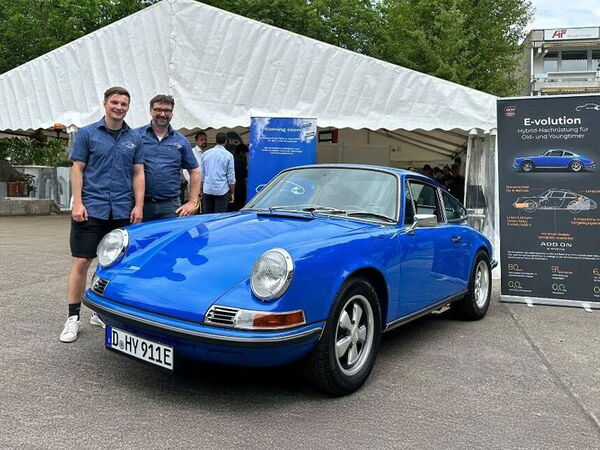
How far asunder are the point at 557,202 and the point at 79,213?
4915 millimetres

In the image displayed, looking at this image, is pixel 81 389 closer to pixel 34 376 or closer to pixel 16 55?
pixel 34 376

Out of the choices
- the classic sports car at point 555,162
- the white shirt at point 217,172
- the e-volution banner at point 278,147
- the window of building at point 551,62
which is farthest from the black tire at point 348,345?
the window of building at point 551,62

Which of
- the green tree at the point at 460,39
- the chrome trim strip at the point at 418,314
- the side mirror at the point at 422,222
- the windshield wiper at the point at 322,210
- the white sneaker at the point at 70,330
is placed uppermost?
the green tree at the point at 460,39

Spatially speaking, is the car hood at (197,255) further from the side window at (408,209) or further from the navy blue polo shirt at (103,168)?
the navy blue polo shirt at (103,168)

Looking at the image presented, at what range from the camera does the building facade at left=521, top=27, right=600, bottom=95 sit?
4519 centimetres

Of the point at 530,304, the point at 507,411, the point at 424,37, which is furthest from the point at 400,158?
the point at 507,411

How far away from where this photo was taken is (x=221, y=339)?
2.66 metres

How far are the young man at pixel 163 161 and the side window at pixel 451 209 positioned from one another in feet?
7.32

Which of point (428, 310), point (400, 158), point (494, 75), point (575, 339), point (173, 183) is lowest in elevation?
point (575, 339)

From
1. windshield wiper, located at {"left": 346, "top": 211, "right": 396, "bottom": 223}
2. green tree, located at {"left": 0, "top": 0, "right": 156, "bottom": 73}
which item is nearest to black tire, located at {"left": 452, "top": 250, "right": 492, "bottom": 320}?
windshield wiper, located at {"left": 346, "top": 211, "right": 396, "bottom": 223}

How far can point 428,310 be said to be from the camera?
13.8 ft

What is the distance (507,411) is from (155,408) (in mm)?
1950

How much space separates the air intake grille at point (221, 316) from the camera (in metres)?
2.71

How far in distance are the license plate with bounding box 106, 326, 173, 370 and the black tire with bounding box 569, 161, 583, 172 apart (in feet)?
16.2
